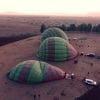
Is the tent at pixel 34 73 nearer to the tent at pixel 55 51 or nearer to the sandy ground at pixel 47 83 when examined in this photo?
the sandy ground at pixel 47 83

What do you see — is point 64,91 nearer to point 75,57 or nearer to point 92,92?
point 92,92

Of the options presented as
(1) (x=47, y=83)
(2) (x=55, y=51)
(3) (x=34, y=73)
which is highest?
(2) (x=55, y=51)

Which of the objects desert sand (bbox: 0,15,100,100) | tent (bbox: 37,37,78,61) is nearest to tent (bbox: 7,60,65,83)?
desert sand (bbox: 0,15,100,100)

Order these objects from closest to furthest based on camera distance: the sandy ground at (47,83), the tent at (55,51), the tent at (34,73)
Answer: the sandy ground at (47,83) → the tent at (34,73) → the tent at (55,51)

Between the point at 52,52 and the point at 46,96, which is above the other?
the point at 52,52

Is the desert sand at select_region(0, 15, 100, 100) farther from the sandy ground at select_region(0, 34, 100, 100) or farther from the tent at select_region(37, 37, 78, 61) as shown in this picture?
the tent at select_region(37, 37, 78, 61)

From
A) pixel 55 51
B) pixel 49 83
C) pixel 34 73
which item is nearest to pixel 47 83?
pixel 49 83

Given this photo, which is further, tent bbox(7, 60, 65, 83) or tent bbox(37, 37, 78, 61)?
tent bbox(37, 37, 78, 61)

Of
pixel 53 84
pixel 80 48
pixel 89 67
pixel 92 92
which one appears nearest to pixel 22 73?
pixel 53 84

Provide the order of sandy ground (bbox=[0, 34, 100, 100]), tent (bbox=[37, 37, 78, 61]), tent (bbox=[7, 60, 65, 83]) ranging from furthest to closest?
tent (bbox=[37, 37, 78, 61]) → tent (bbox=[7, 60, 65, 83]) → sandy ground (bbox=[0, 34, 100, 100])

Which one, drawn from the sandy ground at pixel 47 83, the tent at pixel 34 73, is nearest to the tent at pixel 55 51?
the sandy ground at pixel 47 83

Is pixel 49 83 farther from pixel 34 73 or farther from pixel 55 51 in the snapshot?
pixel 55 51
